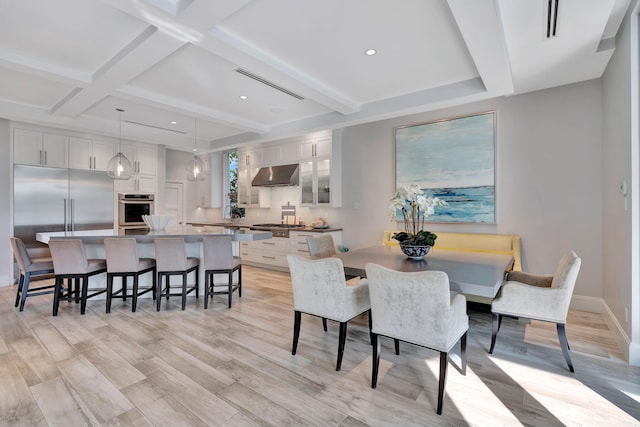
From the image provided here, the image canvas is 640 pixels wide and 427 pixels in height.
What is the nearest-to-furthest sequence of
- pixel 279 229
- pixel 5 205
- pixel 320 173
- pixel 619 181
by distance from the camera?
pixel 619 181 → pixel 5 205 → pixel 320 173 → pixel 279 229

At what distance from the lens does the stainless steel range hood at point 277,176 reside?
20.1 feet

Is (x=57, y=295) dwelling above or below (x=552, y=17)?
below

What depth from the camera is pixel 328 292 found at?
2.32 metres

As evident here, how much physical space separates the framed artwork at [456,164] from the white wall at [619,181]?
3.81ft

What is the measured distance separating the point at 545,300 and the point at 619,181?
137cm

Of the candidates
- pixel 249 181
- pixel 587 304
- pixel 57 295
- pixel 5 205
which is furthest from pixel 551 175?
pixel 5 205

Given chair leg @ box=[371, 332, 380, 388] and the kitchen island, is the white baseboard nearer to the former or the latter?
chair leg @ box=[371, 332, 380, 388]

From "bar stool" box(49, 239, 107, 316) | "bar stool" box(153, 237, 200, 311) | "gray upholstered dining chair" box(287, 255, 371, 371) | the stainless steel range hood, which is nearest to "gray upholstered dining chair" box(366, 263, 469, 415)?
"gray upholstered dining chair" box(287, 255, 371, 371)

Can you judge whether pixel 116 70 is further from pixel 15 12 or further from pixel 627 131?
pixel 627 131

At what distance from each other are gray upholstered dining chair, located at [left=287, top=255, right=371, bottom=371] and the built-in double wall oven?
4922 mm

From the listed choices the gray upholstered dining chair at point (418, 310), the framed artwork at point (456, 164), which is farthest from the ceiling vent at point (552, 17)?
the gray upholstered dining chair at point (418, 310)

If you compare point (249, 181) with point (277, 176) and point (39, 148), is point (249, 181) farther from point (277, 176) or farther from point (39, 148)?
point (39, 148)

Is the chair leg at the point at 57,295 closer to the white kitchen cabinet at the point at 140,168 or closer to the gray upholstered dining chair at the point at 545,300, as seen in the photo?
the white kitchen cabinet at the point at 140,168

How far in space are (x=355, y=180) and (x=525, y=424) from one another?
4.16 metres
